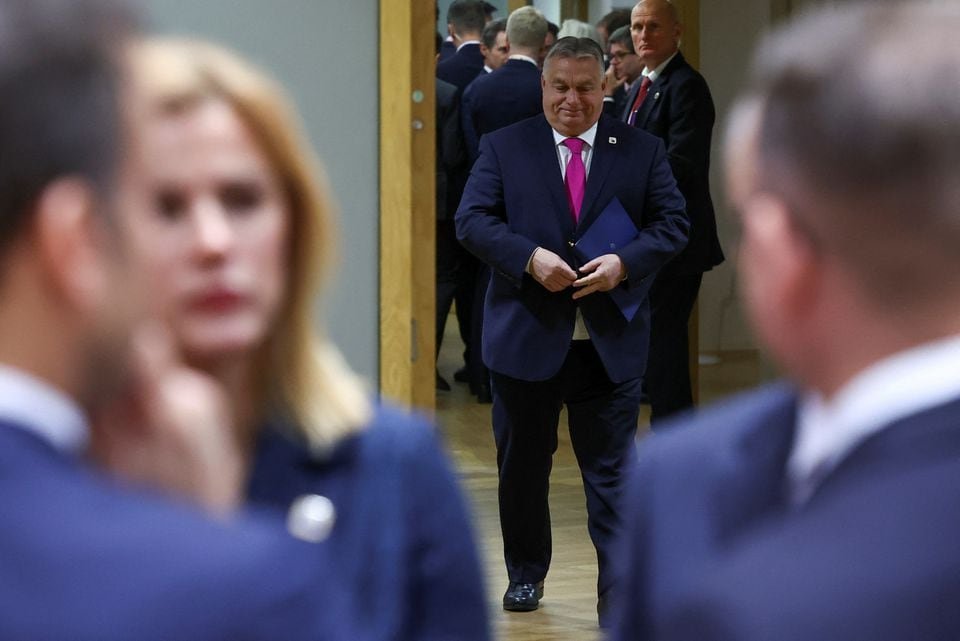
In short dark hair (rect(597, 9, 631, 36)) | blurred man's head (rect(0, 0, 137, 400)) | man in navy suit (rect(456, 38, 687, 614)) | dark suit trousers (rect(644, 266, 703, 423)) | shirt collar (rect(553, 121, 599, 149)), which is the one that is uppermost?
blurred man's head (rect(0, 0, 137, 400))

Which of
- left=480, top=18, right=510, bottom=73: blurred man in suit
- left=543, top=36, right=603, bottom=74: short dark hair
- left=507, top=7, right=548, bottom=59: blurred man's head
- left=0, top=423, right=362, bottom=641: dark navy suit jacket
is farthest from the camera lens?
left=480, top=18, right=510, bottom=73: blurred man in suit

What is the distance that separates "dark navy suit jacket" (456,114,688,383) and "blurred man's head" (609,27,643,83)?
3.48 meters

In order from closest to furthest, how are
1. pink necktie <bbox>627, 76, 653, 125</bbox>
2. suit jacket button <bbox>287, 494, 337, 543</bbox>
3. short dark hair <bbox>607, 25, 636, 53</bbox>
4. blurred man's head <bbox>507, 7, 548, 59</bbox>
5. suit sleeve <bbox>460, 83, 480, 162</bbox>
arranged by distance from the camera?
suit jacket button <bbox>287, 494, 337, 543</bbox>
pink necktie <bbox>627, 76, 653, 125</bbox>
blurred man's head <bbox>507, 7, 548, 59</bbox>
suit sleeve <bbox>460, 83, 480, 162</bbox>
short dark hair <bbox>607, 25, 636, 53</bbox>

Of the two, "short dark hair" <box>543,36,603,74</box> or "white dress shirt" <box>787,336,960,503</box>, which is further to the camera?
"short dark hair" <box>543,36,603,74</box>

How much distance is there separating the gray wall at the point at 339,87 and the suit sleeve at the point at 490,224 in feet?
0.85

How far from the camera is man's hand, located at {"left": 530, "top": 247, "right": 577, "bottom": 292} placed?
4.35 metres

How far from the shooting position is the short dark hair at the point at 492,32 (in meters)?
8.37

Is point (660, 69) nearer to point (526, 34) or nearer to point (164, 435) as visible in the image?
point (526, 34)

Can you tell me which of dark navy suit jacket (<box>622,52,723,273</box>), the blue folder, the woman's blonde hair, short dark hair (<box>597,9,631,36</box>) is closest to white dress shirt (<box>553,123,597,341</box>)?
the blue folder

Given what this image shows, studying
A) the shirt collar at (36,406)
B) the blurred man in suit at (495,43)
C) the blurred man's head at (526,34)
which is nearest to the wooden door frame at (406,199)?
A: the blurred man's head at (526,34)

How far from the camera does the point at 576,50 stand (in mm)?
4555

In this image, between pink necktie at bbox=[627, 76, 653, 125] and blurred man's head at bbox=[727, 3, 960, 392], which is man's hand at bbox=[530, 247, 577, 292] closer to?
pink necktie at bbox=[627, 76, 653, 125]

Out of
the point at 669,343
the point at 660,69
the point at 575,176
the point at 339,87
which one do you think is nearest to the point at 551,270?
the point at 575,176

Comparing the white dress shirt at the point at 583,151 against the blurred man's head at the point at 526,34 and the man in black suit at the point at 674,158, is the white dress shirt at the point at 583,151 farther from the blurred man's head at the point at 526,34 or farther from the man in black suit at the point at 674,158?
the blurred man's head at the point at 526,34
